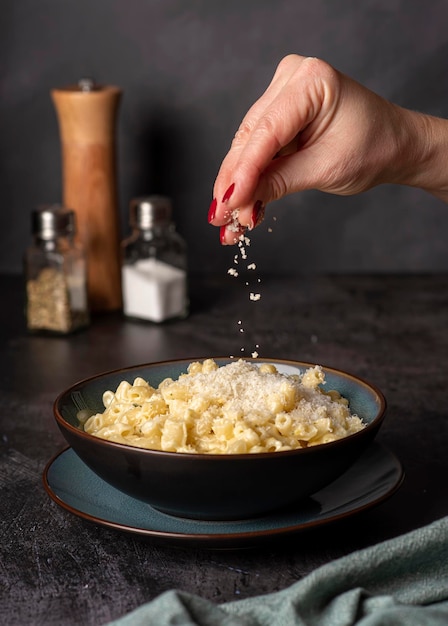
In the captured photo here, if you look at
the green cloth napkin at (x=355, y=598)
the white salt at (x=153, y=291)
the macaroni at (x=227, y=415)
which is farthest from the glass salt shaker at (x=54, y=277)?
the green cloth napkin at (x=355, y=598)

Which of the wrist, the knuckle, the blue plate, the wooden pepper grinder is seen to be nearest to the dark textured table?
the blue plate

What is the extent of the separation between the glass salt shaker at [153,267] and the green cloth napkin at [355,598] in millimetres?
1228

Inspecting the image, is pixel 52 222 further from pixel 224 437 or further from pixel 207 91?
pixel 224 437

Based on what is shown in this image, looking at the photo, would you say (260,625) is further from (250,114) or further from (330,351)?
(330,351)

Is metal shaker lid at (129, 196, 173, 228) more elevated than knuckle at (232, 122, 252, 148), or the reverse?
knuckle at (232, 122, 252, 148)

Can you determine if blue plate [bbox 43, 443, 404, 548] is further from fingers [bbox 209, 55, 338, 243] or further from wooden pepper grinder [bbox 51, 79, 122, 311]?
wooden pepper grinder [bbox 51, 79, 122, 311]

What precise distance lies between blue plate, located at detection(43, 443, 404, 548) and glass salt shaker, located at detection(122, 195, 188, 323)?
0.97m

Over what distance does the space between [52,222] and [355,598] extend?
4.45 ft

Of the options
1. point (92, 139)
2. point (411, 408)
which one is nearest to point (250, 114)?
point (411, 408)

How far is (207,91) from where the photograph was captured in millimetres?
2635

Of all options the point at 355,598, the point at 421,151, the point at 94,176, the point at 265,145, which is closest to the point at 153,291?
the point at 94,176

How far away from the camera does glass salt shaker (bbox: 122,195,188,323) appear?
7.23ft

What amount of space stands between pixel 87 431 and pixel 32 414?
0.49 meters

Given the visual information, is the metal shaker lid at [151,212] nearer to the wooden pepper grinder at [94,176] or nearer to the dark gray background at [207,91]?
the wooden pepper grinder at [94,176]
